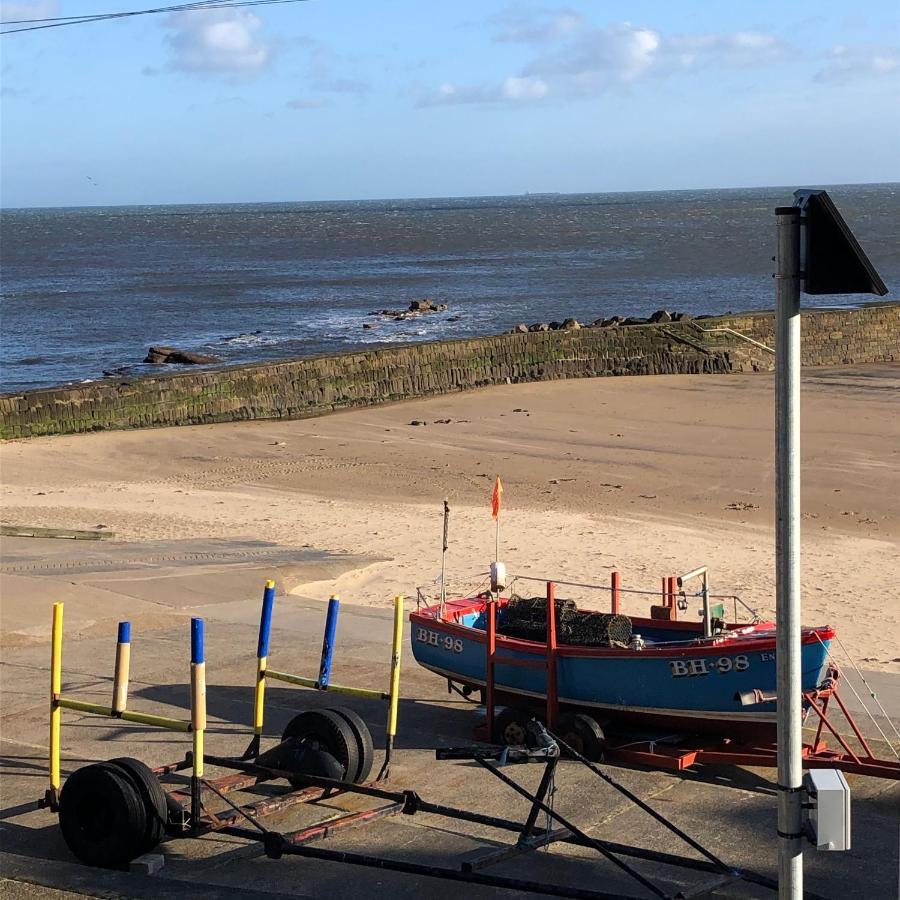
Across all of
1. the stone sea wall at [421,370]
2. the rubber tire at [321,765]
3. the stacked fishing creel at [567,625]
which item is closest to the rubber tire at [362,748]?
the rubber tire at [321,765]

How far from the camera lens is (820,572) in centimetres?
1766

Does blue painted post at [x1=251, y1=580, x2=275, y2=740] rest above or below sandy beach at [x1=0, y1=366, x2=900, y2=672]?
above

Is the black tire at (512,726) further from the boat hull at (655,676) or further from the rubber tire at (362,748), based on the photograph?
the rubber tire at (362,748)

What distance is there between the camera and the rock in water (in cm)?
4819

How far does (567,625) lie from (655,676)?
1304 mm

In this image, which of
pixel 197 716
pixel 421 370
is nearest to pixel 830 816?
pixel 197 716

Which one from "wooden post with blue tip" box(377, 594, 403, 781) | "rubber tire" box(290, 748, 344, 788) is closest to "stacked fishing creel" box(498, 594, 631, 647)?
"wooden post with blue tip" box(377, 594, 403, 781)

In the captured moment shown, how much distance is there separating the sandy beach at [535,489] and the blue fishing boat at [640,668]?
3.53 metres

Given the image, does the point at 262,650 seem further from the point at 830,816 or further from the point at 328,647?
the point at 830,816

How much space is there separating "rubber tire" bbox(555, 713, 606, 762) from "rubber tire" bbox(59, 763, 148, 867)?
334 centimetres

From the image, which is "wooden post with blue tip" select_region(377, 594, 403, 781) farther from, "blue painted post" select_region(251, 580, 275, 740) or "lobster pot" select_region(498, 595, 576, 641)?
"lobster pot" select_region(498, 595, 576, 641)

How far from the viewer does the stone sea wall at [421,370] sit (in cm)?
3031

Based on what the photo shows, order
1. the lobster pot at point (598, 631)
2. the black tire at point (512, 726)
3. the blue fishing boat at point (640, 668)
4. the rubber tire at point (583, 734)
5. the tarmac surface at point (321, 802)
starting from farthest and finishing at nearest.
Answer: the lobster pot at point (598, 631), the black tire at point (512, 726), the rubber tire at point (583, 734), the blue fishing boat at point (640, 668), the tarmac surface at point (321, 802)

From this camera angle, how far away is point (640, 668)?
10.6 metres
